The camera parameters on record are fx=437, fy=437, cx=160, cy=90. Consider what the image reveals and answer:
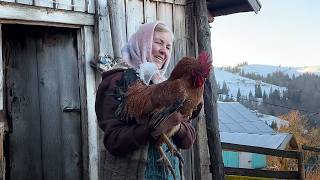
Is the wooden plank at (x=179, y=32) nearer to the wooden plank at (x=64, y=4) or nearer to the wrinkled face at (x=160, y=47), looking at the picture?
the wooden plank at (x=64, y=4)

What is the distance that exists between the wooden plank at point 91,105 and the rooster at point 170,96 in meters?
2.03

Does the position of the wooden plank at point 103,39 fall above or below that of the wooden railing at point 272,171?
above

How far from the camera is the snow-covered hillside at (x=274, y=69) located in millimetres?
70500

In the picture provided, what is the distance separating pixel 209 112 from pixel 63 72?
188cm

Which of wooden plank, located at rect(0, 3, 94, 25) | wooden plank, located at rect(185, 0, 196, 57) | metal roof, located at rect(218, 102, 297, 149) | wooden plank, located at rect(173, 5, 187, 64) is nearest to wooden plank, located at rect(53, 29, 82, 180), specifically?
wooden plank, located at rect(0, 3, 94, 25)

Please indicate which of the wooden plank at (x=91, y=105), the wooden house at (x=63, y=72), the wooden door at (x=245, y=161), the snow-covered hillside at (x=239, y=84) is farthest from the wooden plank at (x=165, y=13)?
the snow-covered hillside at (x=239, y=84)

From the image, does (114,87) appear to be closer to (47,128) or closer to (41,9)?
(41,9)

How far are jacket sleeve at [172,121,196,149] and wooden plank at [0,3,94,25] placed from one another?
6.60 ft

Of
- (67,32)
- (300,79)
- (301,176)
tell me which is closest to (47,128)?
(67,32)

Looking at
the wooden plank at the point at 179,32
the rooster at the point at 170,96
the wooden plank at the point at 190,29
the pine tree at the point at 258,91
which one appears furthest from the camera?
the pine tree at the point at 258,91

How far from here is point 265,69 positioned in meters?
72.4

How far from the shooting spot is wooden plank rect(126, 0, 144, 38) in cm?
455

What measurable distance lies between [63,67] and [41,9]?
2.70 ft

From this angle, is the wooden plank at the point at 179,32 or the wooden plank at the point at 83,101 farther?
the wooden plank at the point at 179,32
